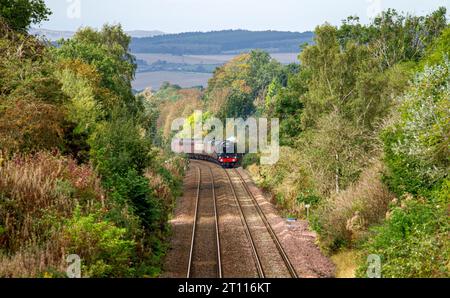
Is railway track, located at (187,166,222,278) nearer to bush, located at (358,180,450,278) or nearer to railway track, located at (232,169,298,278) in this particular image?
railway track, located at (232,169,298,278)

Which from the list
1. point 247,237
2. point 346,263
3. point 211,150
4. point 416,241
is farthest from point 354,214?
point 211,150

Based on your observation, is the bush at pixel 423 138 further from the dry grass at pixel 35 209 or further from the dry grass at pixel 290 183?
the dry grass at pixel 35 209

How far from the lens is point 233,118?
10244cm

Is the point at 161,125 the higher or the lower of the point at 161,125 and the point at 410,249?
the lower

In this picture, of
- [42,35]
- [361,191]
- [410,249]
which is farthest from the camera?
[42,35]

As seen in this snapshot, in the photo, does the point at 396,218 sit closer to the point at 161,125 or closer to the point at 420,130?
the point at 420,130

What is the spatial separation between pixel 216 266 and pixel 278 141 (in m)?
25.6

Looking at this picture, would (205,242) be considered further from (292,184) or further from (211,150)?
(211,150)

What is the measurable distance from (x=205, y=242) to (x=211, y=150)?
192 ft

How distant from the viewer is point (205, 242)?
1143 inches

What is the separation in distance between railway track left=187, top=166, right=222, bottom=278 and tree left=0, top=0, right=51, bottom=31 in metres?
16.2

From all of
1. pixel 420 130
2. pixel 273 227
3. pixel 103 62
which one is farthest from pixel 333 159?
pixel 103 62

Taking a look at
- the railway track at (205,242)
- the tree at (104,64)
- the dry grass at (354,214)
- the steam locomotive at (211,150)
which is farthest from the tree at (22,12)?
the steam locomotive at (211,150)

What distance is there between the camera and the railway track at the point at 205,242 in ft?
77.0
